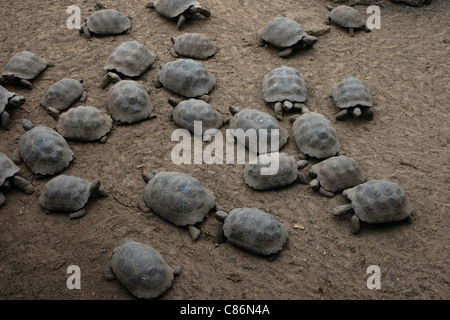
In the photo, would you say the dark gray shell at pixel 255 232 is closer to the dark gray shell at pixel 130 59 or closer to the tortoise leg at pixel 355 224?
the tortoise leg at pixel 355 224

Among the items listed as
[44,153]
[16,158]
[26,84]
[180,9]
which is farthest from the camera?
[180,9]

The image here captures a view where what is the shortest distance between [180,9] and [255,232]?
5.19 meters

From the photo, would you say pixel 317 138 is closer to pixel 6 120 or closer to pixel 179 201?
pixel 179 201

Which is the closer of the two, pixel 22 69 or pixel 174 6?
pixel 22 69

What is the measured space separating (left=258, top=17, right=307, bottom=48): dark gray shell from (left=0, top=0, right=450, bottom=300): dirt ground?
232 millimetres

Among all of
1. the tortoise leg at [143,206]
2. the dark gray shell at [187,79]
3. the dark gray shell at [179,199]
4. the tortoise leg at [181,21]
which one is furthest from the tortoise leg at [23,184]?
the tortoise leg at [181,21]

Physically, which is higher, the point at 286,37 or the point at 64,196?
the point at 286,37

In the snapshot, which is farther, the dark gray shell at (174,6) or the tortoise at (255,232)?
the dark gray shell at (174,6)

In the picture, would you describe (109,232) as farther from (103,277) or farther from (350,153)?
(350,153)

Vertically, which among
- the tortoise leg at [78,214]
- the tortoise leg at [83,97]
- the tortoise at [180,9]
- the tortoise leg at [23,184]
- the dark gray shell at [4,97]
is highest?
the tortoise at [180,9]

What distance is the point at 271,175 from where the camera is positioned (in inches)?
202

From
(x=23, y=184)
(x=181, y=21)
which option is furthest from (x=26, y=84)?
(x=181, y=21)

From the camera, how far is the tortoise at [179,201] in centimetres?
471

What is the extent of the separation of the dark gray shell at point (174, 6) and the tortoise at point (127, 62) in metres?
1.35
